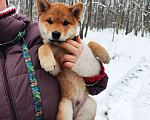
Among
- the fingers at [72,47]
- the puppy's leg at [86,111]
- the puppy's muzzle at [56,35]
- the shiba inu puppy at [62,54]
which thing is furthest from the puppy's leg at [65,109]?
the puppy's muzzle at [56,35]

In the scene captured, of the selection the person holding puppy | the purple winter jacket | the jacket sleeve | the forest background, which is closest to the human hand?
the person holding puppy

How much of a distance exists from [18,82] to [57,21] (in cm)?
79

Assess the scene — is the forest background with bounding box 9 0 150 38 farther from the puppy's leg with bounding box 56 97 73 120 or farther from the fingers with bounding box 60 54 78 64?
the puppy's leg with bounding box 56 97 73 120

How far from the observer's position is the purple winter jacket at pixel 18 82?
4.37 feet

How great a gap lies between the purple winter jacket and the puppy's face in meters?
0.18

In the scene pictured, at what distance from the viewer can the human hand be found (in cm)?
174

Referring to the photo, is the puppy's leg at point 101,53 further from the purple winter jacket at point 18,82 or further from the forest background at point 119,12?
the forest background at point 119,12

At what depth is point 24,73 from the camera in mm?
1441

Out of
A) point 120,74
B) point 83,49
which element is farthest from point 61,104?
point 120,74

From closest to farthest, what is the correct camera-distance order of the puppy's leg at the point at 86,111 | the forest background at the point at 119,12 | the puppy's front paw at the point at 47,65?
the puppy's front paw at the point at 47,65 < the puppy's leg at the point at 86,111 < the forest background at the point at 119,12

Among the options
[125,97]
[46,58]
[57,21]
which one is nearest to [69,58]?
[46,58]

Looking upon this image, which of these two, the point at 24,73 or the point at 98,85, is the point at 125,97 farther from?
the point at 24,73

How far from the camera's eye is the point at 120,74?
597 centimetres

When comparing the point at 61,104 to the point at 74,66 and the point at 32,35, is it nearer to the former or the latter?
the point at 74,66
